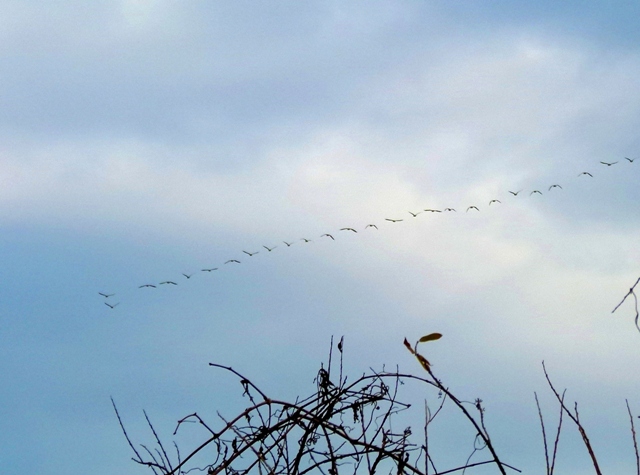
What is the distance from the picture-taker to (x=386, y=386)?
3.13 meters

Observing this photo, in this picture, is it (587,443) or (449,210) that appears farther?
(449,210)

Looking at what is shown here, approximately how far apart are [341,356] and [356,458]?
510 millimetres

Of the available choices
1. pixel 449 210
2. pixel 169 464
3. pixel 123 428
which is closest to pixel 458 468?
pixel 169 464

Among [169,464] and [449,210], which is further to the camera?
[449,210]

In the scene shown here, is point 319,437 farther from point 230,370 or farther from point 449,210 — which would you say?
point 449,210

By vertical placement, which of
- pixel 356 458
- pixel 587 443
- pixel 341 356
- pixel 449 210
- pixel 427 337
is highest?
pixel 449 210

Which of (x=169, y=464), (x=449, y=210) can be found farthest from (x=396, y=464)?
(x=449, y=210)

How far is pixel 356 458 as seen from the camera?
9.36ft

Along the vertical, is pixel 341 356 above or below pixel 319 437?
above

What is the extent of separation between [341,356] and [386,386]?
0.79 ft

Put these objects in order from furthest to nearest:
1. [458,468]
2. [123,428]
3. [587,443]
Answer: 1. [123,428]
2. [458,468]
3. [587,443]

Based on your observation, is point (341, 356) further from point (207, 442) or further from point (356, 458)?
point (207, 442)

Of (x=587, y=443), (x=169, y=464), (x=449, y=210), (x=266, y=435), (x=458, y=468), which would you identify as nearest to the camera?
(x=587, y=443)

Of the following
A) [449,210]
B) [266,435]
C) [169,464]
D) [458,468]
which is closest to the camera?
[458,468]
